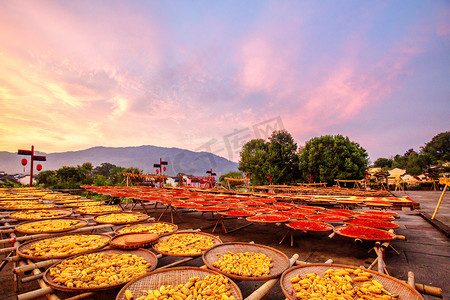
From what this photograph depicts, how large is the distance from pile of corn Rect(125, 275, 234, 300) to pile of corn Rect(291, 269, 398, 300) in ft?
1.98

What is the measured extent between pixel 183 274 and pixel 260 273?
29.4 inches

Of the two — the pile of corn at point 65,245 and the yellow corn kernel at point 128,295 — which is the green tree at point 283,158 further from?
the yellow corn kernel at point 128,295

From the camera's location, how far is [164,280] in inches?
74.0

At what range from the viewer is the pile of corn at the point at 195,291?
1.61 meters

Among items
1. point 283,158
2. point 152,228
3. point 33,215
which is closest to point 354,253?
point 152,228

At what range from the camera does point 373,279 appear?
1937mm

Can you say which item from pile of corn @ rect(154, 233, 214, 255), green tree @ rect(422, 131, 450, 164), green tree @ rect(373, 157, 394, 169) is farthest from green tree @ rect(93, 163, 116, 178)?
green tree @ rect(373, 157, 394, 169)

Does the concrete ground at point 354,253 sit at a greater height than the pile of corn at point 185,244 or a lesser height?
lesser

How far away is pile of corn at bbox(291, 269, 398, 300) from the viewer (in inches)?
65.5

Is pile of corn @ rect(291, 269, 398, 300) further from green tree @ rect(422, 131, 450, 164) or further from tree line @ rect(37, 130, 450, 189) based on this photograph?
green tree @ rect(422, 131, 450, 164)

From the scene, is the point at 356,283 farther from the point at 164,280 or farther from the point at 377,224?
the point at 377,224

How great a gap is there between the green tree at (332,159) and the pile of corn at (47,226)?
24596 millimetres

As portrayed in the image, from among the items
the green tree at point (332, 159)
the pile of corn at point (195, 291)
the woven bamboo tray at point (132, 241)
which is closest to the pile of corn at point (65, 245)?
the woven bamboo tray at point (132, 241)

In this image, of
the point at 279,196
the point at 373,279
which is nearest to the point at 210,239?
the point at 373,279
